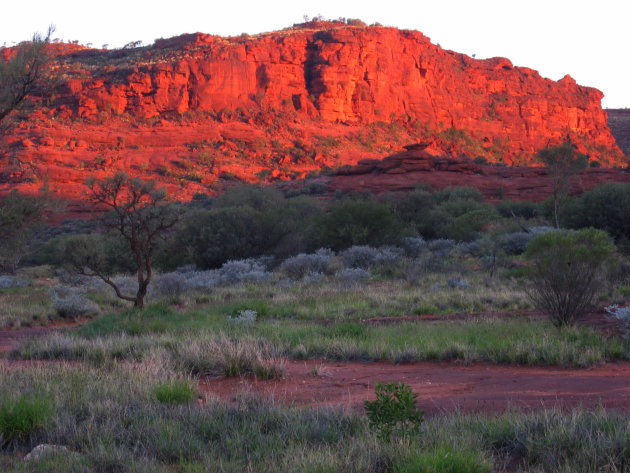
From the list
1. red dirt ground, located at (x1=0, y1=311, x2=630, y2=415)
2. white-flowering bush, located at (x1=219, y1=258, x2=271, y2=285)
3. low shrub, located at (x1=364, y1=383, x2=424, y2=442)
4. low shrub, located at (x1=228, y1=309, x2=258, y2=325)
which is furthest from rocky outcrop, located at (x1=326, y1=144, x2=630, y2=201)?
low shrub, located at (x1=364, y1=383, x2=424, y2=442)

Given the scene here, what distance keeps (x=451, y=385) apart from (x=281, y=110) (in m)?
71.8

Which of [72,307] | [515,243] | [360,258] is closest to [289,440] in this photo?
[72,307]

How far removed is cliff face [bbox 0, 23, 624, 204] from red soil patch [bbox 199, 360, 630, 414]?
52.1m

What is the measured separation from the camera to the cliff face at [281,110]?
62.9m

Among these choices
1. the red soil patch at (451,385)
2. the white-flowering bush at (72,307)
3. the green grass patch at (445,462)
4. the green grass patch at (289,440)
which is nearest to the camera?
the green grass patch at (445,462)

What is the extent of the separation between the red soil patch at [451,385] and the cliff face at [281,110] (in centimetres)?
5210

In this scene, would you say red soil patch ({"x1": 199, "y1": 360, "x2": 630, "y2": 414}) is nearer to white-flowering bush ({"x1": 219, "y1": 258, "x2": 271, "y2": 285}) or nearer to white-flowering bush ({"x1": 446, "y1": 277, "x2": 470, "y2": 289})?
white-flowering bush ({"x1": 446, "y1": 277, "x2": 470, "y2": 289})

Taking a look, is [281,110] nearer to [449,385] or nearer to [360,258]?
[360,258]

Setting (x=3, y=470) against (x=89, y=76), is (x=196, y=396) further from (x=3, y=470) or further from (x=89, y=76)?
(x=89, y=76)

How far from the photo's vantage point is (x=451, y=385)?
6004 mm

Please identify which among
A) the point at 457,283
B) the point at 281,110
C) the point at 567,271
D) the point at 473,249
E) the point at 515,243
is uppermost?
the point at 281,110

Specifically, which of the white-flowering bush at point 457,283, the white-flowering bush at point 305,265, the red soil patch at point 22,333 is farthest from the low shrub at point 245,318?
the white-flowering bush at point 305,265

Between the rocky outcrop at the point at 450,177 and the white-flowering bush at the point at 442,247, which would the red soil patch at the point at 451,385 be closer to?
the white-flowering bush at the point at 442,247

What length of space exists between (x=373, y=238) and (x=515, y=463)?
72.8ft
